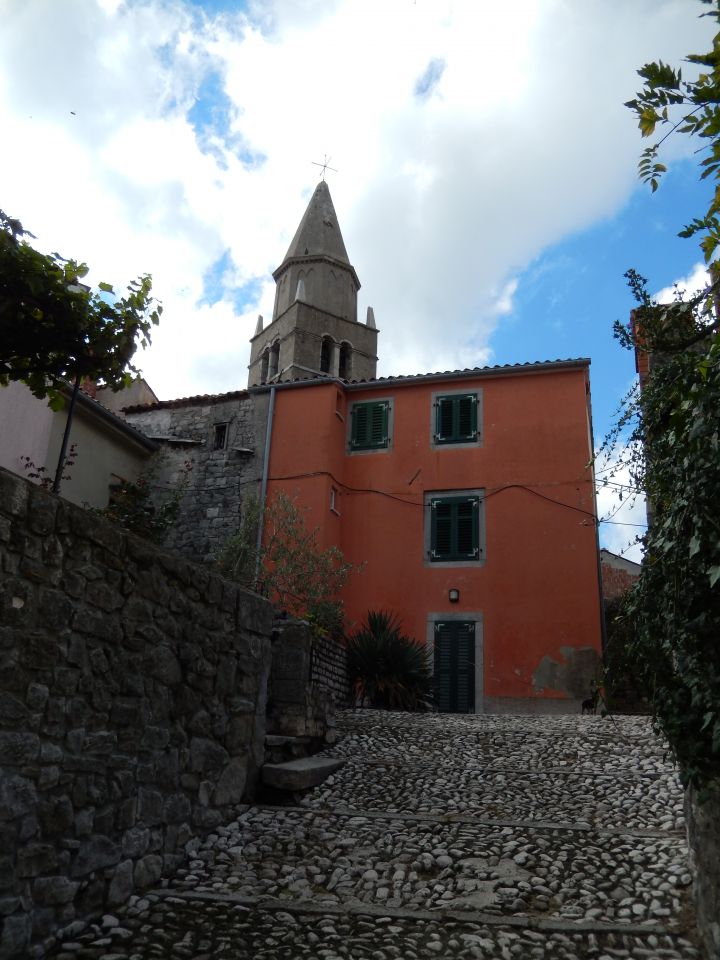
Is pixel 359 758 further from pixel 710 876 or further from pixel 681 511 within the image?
pixel 681 511

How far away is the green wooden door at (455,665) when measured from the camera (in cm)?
1323

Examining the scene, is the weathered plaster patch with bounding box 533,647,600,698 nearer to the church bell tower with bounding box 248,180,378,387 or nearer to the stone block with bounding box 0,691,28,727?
the stone block with bounding box 0,691,28,727

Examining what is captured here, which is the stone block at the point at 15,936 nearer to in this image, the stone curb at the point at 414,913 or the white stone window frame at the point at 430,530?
the stone curb at the point at 414,913

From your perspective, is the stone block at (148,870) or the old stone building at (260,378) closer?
the stone block at (148,870)

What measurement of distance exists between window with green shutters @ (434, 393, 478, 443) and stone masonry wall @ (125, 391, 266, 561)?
3.43 meters

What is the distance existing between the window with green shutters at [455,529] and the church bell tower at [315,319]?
14224 mm

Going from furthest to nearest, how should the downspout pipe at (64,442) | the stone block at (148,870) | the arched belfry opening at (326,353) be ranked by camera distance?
the arched belfry opening at (326,353) < the downspout pipe at (64,442) < the stone block at (148,870)

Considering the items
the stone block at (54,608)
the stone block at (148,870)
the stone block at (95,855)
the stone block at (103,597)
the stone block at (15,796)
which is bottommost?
the stone block at (148,870)

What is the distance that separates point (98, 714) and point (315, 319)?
1020 inches

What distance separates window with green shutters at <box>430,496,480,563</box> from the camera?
14.4 metres

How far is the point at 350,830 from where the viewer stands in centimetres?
561

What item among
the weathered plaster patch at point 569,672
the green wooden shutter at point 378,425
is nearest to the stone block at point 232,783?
the weathered plaster patch at point 569,672

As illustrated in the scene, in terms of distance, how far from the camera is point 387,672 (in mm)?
11008

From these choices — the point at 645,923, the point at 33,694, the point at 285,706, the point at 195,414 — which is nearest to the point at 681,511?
the point at 645,923
